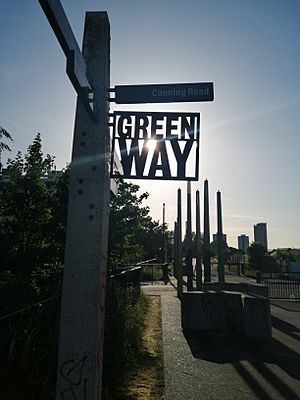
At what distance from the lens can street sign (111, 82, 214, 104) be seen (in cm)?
322

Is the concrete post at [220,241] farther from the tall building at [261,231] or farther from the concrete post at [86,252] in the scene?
the tall building at [261,231]

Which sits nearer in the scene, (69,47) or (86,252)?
(69,47)

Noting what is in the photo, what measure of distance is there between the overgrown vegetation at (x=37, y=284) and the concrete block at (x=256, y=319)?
8.36 ft

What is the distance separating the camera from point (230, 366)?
643 centimetres

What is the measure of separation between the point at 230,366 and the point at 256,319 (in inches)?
100

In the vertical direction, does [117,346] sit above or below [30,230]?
below

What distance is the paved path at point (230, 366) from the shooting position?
5.26m

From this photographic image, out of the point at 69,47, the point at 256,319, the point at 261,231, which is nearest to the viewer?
the point at 69,47

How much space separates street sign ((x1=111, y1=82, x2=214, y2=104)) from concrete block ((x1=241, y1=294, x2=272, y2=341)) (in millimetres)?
6918

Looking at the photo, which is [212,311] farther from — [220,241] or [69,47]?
[69,47]

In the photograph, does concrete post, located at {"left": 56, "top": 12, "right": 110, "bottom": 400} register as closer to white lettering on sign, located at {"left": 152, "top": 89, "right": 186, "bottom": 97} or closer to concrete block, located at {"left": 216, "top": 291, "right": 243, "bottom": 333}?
white lettering on sign, located at {"left": 152, "top": 89, "right": 186, "bottom": 97}

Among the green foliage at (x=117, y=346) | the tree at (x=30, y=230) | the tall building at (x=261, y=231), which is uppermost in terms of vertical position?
the tall building at (x=261, y=231)

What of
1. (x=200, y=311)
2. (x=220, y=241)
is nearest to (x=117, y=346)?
(x=200, y=311)

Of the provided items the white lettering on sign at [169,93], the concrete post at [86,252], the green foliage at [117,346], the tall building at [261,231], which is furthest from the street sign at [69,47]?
the tall building at [261,231]
